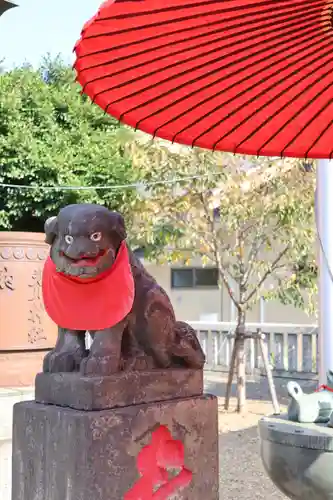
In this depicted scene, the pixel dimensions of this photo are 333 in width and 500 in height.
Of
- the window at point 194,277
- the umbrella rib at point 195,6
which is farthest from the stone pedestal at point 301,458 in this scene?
the window at point 194,277

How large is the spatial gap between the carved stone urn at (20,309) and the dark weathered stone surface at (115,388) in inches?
216

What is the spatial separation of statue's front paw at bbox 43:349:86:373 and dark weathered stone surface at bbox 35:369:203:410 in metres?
0.02

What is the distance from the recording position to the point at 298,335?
8594mm

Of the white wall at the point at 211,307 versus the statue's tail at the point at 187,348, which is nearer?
the statue's tail at the point at 187,348

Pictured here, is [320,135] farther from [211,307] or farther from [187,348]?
[211,307]

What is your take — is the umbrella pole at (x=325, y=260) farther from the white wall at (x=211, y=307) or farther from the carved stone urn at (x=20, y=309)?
the white wall at (x=211, y=307)

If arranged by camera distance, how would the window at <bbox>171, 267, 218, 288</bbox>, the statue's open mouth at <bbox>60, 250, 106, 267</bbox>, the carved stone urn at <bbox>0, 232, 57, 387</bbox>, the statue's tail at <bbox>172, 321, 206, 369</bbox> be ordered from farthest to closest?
the window at <bbox>171, 267, 218, 288</bbox> < the carved stone urn at <bbox>0, 232, 57, 387</bbox> < the statue's tail at <bbox>172, 321, 206, 369</bbox> < the statue's open mouth at <bbox>60, 250, 106, 267</bbox>

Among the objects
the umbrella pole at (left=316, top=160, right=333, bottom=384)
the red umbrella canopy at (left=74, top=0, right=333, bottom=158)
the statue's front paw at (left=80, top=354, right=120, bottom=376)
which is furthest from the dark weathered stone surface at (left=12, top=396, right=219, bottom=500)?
the umbrella pole at (left=316, top=160, right=333, bottom=384)

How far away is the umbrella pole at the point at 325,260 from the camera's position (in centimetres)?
447

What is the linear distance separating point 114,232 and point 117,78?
19.1 inches

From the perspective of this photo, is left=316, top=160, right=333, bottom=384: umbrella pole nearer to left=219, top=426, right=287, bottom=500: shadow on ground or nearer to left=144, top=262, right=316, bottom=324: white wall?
left=219, top=426, right=287, bottom=500: shadow on ground

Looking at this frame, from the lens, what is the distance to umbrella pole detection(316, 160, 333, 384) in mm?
4469

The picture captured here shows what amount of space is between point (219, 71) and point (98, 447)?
1.20 m

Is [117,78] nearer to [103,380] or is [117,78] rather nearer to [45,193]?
[103,380]
